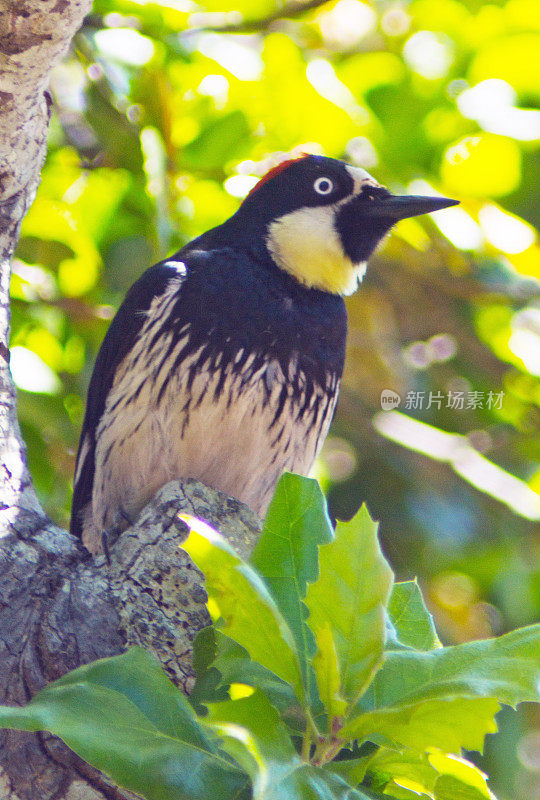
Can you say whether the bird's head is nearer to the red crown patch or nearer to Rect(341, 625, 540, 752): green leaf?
the red crown patch

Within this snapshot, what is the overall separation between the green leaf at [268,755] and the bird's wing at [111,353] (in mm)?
1603

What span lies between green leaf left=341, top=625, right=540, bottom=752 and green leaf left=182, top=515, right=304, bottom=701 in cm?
12

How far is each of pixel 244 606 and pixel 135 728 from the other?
8.7 inches

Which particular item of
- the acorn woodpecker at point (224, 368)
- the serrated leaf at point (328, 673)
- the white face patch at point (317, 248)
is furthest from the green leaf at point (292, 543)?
the white face patch at point (317, 248)

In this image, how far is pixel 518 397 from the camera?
4324 millimetres

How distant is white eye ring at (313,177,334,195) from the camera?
3139mm

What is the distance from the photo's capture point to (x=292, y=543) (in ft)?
5.02

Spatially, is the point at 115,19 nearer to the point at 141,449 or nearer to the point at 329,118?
the point at 329,118

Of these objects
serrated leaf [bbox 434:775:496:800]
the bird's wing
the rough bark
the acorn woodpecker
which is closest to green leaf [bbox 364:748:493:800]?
serrated leaf [bbox 434:775:496:800]

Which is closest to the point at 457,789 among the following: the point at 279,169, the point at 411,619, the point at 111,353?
the point at 411,619

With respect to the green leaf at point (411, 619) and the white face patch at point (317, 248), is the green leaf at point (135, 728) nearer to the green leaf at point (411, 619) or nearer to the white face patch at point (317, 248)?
the green leaf at point (411, 619)

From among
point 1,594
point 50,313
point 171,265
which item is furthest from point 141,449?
point 50,313

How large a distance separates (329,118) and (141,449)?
1.86 metres

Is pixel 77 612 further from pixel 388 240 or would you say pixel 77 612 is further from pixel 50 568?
pixel 388 240
